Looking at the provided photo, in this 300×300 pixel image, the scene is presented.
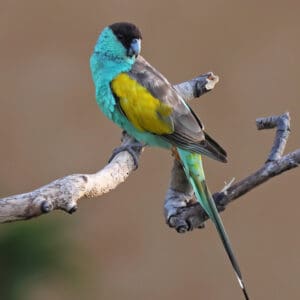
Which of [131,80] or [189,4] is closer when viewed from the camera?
[131,80]

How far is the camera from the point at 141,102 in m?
3.45

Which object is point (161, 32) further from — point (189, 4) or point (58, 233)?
point (58, 233)

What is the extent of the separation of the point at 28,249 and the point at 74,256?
252 mm

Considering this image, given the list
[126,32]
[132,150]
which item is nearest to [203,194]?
[132,150]

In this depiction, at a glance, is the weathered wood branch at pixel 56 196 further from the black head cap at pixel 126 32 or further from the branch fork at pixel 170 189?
the black head cap at pixel 126 32

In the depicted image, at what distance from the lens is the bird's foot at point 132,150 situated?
10.8ft

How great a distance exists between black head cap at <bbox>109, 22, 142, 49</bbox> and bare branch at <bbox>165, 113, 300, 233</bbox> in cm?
51

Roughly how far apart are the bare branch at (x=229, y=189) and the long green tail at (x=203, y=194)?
21 mm

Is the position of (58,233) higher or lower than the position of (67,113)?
lower

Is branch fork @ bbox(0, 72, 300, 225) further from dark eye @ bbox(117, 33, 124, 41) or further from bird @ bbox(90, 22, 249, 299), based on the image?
dark eye @ bbox(117, 33, 124, 41)

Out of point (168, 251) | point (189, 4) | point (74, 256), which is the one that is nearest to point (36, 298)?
point (74, 256)

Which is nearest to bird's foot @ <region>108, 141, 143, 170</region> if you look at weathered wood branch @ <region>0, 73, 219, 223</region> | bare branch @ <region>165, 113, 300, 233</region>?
bare branch @ <region>165, 113, 300, 233</region>

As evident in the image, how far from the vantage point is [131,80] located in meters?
3.51

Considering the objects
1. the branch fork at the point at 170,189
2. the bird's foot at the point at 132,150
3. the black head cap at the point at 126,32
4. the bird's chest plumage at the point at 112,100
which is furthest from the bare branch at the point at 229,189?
the black head cap at the point at 126,32
